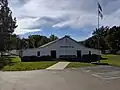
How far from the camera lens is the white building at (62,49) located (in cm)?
5616

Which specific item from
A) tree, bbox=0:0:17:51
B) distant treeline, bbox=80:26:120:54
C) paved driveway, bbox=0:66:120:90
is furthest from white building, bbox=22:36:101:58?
distant treeline, bbox=80:26:120:54

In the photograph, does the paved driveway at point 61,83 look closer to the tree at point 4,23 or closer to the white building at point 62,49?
the white building at point 62,49

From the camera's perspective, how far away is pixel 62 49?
56875 mm

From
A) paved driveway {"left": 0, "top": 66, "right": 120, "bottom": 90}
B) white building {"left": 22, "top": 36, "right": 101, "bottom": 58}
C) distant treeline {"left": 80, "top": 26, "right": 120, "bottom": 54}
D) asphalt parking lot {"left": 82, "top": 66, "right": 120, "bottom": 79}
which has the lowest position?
paved driveway {"left": 0, "top": 66, "right": 120, "bottom": 90}

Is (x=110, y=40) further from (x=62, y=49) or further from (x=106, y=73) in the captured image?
(x=106, y=73)

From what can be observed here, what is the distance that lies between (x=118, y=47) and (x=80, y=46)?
5225cm

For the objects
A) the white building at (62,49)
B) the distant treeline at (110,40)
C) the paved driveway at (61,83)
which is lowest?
the paved driveway at (61,83)

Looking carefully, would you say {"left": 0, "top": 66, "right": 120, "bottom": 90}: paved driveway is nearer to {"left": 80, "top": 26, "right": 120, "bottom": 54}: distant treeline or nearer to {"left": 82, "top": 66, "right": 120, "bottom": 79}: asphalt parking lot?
{"left": 82, "top": 66, "right": 120, "bottom": 79}: asphalt parking lot

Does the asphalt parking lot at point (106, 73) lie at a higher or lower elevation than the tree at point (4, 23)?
lower

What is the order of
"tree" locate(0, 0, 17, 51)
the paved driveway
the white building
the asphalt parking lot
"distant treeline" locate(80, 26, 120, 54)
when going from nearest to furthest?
1. the paved driveway
2. the asphalt parking lot
3. the white building
4. "tree" locate(0, 0, 17, 51)
5. "distant treeline" locate(80, 26, 120, 54)

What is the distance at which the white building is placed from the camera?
56156 mm

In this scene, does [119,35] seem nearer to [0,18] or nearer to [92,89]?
[0,18]

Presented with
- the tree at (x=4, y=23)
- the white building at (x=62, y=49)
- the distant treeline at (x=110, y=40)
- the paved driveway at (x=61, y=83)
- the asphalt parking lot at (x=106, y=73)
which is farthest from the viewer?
the distant treeline at (x=110, y=40)

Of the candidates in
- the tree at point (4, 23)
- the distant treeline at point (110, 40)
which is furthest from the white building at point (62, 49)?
the distant treeline at point (110, 40)
